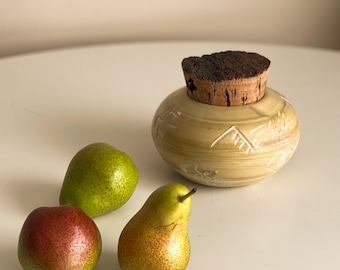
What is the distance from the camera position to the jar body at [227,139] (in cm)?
65

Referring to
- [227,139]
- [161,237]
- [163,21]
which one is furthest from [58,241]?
[163,21]

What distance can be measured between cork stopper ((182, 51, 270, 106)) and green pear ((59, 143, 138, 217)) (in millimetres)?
117

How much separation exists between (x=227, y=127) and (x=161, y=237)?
Result: 17cm

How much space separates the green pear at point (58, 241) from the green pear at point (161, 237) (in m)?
0.03

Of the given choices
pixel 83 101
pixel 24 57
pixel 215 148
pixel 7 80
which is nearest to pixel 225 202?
pixel 215 148

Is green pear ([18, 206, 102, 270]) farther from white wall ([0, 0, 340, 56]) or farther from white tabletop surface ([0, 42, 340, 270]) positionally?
white wall ([0, 0, 340, 56])

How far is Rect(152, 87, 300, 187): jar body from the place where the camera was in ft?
2.14

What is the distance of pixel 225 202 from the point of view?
0.68 metres

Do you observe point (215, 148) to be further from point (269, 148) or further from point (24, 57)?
point (24, 57)

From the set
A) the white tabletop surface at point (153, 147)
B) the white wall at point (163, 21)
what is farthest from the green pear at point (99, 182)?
the white wall at point (163, 21)

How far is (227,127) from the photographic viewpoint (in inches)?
25.6

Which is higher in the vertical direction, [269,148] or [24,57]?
[269,148]

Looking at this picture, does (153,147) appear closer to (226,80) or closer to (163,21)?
(226,80)

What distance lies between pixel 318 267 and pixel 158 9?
88cm
